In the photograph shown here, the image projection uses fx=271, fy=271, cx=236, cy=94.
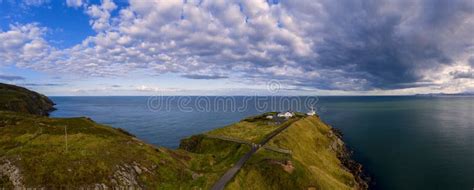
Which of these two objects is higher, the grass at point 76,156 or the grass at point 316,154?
the grass at point 76,156

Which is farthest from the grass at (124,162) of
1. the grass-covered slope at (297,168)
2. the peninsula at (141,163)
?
the grass-covered slope at (297,168)

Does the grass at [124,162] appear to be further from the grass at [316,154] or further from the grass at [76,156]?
the grass at [316,154]

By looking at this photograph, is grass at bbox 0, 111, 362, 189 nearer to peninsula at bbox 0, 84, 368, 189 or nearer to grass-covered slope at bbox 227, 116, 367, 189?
peninsula at bbox 0, 84, 368, 189

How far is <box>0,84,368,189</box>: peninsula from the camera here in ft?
174

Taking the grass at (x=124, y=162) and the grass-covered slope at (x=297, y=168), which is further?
the grass-covered slope at (x=297, y=168)

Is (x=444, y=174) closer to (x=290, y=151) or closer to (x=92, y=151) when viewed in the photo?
(x=290, y=151)

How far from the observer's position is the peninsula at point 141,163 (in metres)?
52.9

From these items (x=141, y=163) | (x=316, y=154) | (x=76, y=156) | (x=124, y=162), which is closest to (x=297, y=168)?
(x=316, y=154)

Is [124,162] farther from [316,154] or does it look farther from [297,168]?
[316,154]

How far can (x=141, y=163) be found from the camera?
6344cm

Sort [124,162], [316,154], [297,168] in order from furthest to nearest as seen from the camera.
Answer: [316,154] → [297,168] → [124,162]

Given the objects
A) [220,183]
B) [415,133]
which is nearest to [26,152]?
[220,183]

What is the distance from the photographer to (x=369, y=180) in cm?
8781

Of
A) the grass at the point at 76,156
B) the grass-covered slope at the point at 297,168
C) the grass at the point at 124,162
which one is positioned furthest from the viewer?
the grass-covered slope at the point at 297,168
